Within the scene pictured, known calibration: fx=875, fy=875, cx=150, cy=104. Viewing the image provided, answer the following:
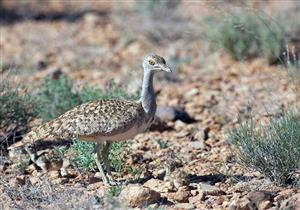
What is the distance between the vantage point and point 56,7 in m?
13.9

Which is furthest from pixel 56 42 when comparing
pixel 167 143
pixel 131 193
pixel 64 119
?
pixel 131 193

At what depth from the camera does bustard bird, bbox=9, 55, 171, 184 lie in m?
6.37

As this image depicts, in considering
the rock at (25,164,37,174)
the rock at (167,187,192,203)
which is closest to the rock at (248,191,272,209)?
the rock at (167,187,192,203)

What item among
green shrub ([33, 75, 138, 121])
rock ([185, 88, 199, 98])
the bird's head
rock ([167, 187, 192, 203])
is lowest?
rock ([167, 187, 192, 203])

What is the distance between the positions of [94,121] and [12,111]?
1.57 metres

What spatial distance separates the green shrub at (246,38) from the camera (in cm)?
1030

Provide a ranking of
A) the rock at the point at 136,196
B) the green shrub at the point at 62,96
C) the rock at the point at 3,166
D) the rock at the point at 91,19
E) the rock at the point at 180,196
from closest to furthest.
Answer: the rock at the point at 136,196, the rock at the point at 180,196, the rock at the point at 3,166, the green shrub at the point at 62,96, the rock at the point at 91,19

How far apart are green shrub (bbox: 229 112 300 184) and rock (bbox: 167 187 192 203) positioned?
1.90 ft

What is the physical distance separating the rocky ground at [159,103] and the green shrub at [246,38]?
0.49ft

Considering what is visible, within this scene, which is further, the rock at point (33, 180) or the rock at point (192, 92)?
the rock at point (192, 92)

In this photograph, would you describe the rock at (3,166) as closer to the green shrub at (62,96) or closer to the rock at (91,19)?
the green shrub at (62,96)

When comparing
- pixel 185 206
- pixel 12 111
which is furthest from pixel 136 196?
pixel 12 111

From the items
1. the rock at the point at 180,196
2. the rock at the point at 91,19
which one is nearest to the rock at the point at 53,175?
the rock at the point at 180,196

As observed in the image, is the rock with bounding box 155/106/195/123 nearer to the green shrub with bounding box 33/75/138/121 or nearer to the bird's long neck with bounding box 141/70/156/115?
the green shrub with bounding box 33/75/138/121
